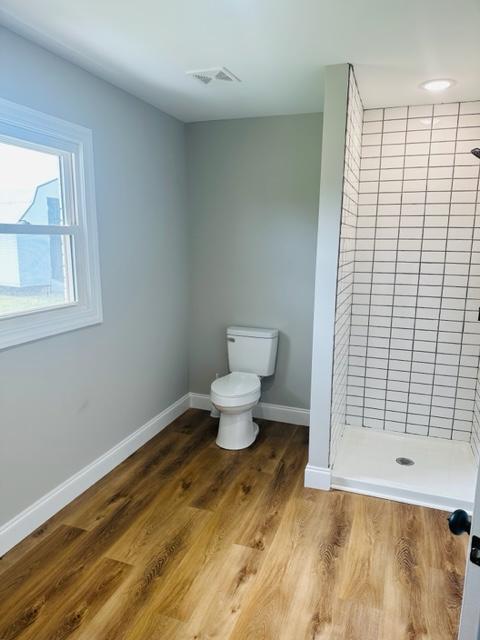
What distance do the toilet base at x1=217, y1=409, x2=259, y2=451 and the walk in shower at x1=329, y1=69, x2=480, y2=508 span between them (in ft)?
2.08

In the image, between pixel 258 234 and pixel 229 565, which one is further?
pixel 258 234

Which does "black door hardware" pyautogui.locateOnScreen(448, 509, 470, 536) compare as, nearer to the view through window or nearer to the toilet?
the view through window

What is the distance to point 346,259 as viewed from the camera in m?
2.67

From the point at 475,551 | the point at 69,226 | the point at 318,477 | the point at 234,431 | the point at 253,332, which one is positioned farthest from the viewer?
the point at 253,332

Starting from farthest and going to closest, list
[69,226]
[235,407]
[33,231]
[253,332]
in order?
1. [253,332]
2. [235,407]
3. [69,226]
4. [33,231]

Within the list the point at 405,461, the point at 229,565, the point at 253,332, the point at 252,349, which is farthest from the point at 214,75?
the point at 405,461

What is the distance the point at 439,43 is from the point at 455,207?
1.14 metres

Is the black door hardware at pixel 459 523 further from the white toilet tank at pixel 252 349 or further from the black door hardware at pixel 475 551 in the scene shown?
the white toilet tank at pixel 252 349

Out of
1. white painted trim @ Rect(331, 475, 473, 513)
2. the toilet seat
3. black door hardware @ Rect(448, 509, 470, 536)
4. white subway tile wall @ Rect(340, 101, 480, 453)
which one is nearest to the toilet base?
the toilet seat

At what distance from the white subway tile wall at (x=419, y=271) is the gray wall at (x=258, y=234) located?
381 millimetres

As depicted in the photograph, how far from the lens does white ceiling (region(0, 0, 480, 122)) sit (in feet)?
5.26

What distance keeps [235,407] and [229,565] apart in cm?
107

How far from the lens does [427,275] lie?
9.41 ft

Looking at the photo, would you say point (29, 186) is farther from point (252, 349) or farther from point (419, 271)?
point (419, 271)
